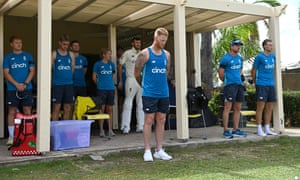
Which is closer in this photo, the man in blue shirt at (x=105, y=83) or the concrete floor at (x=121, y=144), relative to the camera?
the concrete floor at (x=121, y=144)

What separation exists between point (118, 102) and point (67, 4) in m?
2.48

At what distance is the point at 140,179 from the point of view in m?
3.67

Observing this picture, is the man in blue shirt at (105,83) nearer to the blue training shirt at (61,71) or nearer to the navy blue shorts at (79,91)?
the navy blue shorts at (79,91)

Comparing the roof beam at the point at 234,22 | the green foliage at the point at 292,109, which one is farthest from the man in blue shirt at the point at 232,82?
the green foliage at the point at 292,109

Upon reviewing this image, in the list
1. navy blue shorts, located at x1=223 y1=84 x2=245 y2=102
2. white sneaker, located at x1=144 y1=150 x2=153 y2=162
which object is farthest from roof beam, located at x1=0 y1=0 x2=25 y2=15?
navy blue shorts, located at x1=223 y1=84 x2=245 y2=102

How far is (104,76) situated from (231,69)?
2226 mm

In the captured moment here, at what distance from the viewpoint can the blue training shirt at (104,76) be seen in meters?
6.41

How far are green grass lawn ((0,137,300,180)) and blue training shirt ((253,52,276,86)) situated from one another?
4.84ft

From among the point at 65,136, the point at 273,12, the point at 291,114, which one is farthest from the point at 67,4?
the point at 291,114

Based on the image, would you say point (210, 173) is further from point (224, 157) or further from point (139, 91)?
point (139, 91)

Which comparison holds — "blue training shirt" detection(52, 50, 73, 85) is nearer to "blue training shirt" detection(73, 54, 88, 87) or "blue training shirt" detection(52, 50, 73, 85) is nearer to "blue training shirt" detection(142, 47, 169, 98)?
"blue training shirt" detection(73, 54, 88, 87)

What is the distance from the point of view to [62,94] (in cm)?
577

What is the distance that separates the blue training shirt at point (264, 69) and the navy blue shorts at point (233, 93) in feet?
1.50

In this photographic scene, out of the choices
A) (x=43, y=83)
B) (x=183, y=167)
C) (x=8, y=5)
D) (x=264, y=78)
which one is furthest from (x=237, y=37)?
(x=43, y=83)
